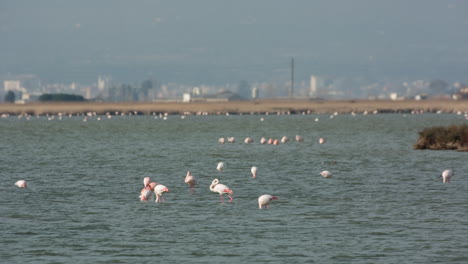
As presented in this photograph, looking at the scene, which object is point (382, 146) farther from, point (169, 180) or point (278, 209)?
point (278, 209)

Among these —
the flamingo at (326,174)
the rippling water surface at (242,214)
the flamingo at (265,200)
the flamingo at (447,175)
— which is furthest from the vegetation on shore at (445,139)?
the flamingo at (265,200)

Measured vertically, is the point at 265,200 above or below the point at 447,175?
below

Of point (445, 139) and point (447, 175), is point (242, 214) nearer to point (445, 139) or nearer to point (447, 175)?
point (447, 175)

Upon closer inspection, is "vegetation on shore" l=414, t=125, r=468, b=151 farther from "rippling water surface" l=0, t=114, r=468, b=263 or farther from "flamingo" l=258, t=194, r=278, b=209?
"flamingo" l=258, t=194, r=278, b=209

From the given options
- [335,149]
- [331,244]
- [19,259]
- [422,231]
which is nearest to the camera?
[19,259]

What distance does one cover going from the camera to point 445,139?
174 ft

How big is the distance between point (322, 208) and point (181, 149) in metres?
33.9

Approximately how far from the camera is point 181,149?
197 ft

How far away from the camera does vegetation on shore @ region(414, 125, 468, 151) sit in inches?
2042

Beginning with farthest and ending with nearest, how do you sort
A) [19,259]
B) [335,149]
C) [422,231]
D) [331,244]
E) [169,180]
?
[335,149] < [169,180] < [422,231] < [331,244] < [19,259]

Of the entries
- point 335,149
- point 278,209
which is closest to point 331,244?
point 278,209

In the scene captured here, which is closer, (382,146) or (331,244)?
(331,244)

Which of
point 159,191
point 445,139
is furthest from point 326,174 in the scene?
point 445,139

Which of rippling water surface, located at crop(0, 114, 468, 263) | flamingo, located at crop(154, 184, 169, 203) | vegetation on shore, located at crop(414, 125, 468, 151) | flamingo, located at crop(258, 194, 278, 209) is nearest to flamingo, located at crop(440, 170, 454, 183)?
rippling water surface, located at crop(0, 114, 468, 263)
